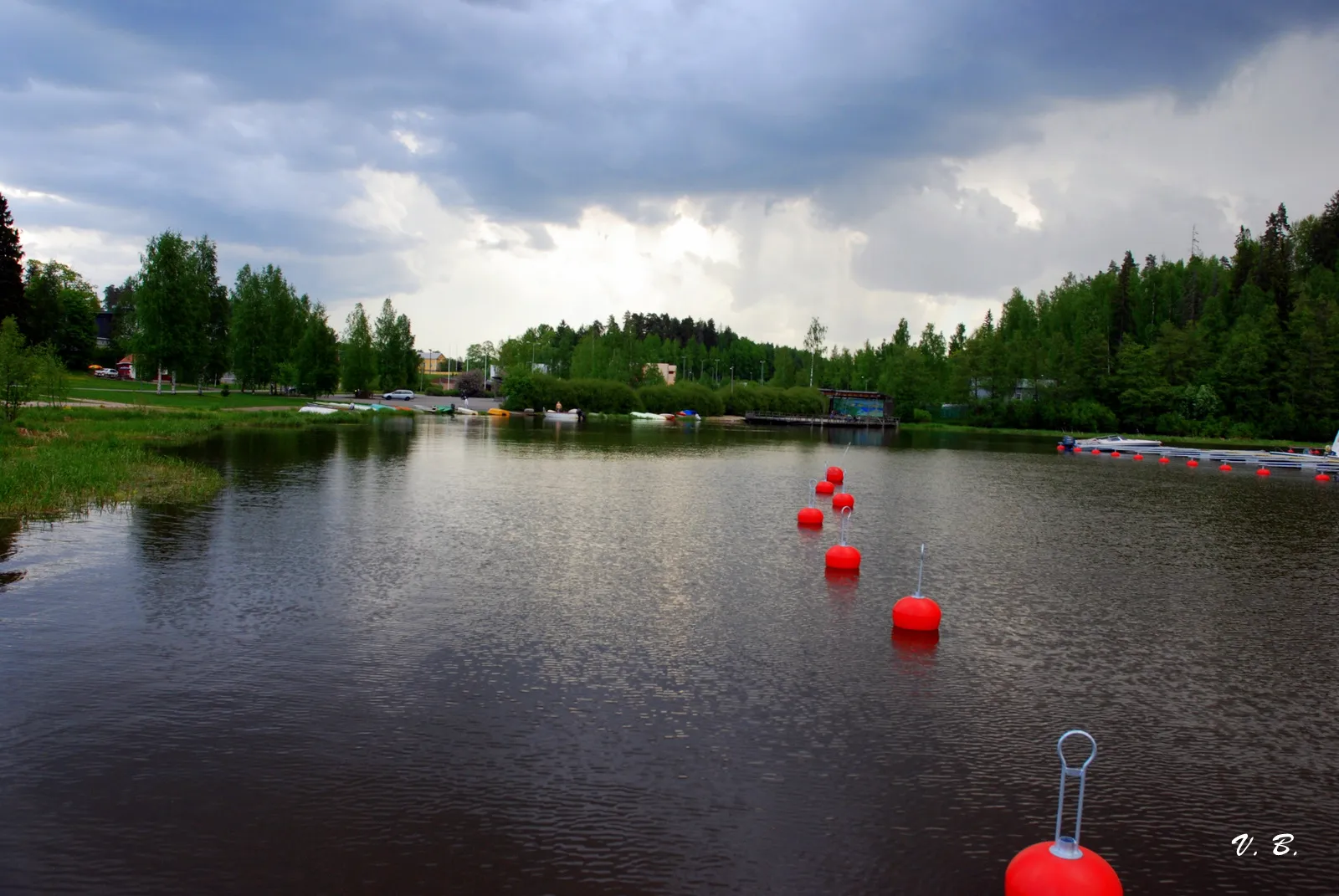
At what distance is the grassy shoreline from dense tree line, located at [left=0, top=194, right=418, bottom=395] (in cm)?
533

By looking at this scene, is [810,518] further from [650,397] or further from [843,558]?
[650,397]

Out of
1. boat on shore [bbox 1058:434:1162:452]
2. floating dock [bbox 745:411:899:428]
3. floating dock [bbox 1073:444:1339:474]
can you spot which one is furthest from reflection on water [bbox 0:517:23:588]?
floating dock [bbox 745:411:899:428]

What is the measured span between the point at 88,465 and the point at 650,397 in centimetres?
12888

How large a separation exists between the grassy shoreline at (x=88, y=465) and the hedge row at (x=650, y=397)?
87.3 meters

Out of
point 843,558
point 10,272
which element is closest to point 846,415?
point 10,272

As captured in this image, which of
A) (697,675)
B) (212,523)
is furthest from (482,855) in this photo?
(212,523)

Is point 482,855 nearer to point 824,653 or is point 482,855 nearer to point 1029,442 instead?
point 824,653

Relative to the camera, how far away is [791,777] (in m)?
11.3

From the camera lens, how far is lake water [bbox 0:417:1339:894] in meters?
9.38

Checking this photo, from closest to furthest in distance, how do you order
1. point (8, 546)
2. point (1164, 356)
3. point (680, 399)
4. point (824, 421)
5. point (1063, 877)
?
point (1063, 877) < point (8, 546) < point (1164, 356) < point (824, 421) < point (680, 399)

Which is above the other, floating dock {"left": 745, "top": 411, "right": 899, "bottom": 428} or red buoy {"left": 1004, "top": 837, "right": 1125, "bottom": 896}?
floating dock {"left": 745, "top": 411, "right": 899, "bottom": 428}

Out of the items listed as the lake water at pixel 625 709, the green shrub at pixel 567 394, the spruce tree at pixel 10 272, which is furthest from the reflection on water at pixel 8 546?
Answer: the green shrub at pixel 567 394

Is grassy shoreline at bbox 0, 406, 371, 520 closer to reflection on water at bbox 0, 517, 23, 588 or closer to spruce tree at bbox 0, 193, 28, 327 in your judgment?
reflection on water at bbox 0, 517, 23, 588

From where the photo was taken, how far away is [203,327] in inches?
3622
